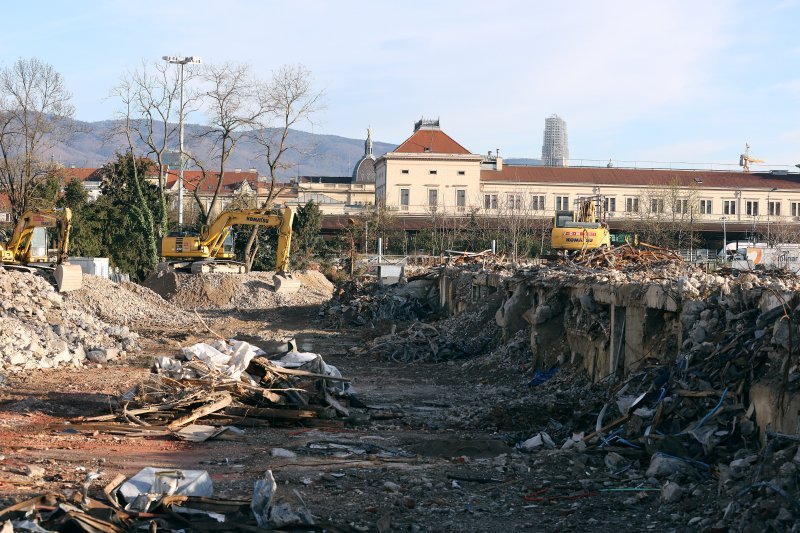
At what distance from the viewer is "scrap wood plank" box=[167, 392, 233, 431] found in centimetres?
1096

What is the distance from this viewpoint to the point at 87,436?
10609 millimetres

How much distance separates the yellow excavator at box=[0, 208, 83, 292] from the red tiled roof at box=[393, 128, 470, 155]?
203 ft

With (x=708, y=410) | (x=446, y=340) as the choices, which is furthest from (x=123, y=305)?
(x=708, y=410)

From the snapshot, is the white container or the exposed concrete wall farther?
Result: the white container

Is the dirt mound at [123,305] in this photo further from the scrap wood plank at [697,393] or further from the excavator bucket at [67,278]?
the scrap wood plank at [697,393]

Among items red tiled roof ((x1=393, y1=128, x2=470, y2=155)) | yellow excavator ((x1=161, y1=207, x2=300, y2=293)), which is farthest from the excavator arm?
red tiled roof ((x1=393, y1=128, x2=470, y2=155))

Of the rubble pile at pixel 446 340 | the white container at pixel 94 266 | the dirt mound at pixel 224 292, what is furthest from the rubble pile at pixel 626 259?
the white container at pixel 94 266

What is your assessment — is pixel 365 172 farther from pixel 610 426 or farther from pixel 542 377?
pixel 610 426

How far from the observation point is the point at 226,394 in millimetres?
11812

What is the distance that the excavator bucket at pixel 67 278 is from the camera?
27594mm

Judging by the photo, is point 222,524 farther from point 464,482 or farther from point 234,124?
point 234,124

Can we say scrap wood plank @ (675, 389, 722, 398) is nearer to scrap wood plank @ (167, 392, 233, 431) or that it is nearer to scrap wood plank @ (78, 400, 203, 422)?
scrap wood plank @ (167, 392, 233, 431)

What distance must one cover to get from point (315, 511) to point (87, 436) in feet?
14.0

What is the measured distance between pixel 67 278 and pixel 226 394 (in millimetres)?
17673
